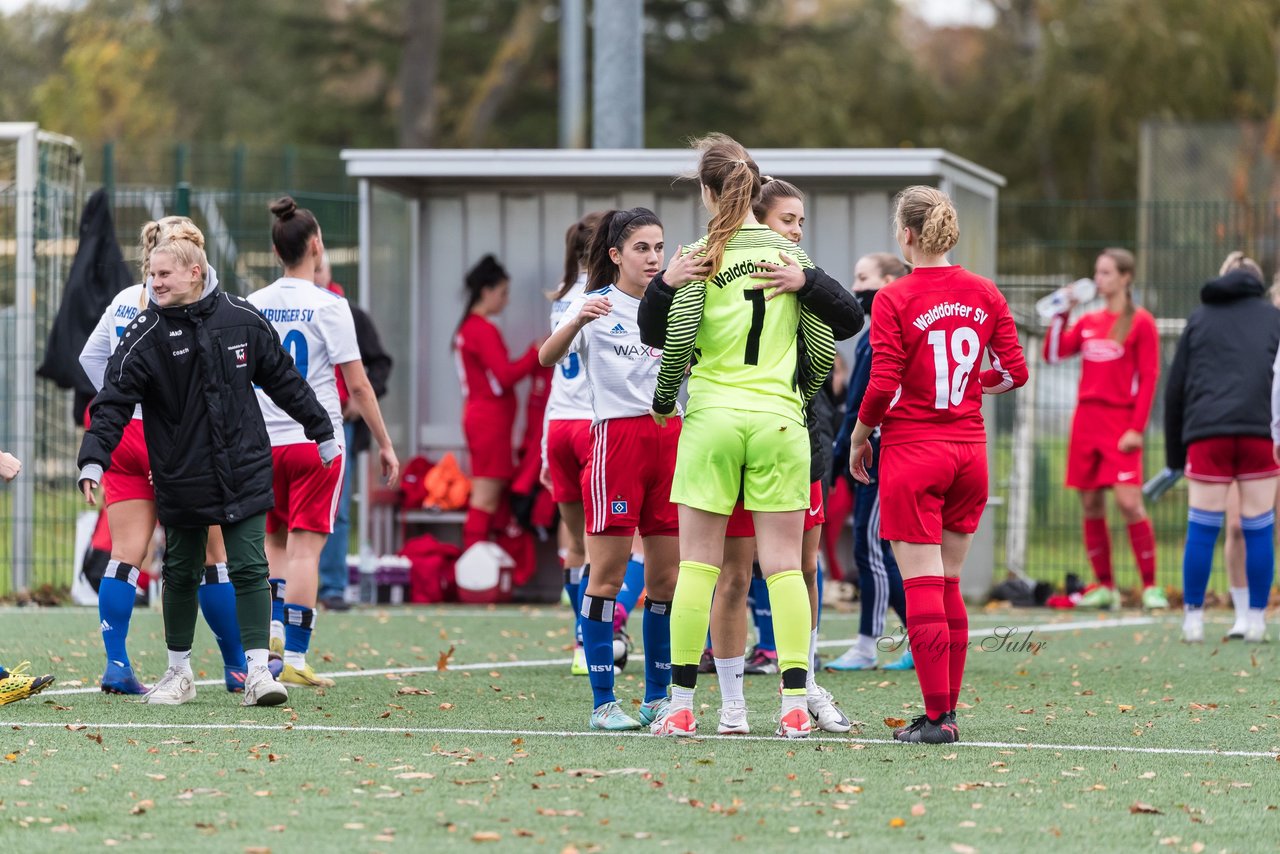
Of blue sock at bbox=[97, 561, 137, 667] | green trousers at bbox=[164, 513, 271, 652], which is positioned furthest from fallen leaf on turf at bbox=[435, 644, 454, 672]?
blue sock at bbox=[97, 561, 137, 667]

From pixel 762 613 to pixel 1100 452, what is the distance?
4.39 metres

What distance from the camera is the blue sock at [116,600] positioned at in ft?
24.1

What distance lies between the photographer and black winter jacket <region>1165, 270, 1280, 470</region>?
9648mm

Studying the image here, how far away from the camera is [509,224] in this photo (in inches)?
502

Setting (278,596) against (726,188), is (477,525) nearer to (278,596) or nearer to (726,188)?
(278,596)

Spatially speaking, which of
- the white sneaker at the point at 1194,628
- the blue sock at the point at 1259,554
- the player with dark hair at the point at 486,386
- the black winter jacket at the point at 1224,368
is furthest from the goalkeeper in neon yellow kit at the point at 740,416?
the player with dark hair at the point at 486,386

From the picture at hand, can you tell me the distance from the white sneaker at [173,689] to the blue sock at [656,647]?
5.80 feet

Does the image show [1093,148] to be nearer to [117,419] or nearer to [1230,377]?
[1230,377]

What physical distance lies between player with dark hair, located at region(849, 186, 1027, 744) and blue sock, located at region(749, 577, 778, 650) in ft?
6.31

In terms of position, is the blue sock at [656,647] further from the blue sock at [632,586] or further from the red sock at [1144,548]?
the red sock at [1144,548]

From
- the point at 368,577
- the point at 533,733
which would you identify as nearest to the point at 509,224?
the point at 368,577

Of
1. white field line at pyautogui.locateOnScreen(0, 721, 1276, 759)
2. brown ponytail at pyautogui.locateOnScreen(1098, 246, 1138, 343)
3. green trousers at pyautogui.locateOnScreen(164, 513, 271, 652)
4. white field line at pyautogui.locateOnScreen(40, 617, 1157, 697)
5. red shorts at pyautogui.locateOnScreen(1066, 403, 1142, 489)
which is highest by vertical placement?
brown ponytail at pyautogui.locateOnScreen(1098, 246, 1138, 343)

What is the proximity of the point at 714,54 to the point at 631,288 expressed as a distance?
77.6ft

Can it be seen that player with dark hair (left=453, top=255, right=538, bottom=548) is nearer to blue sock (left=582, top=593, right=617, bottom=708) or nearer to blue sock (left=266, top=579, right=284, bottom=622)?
blue sock (left=266, top=579, right=284, bottom=622)
